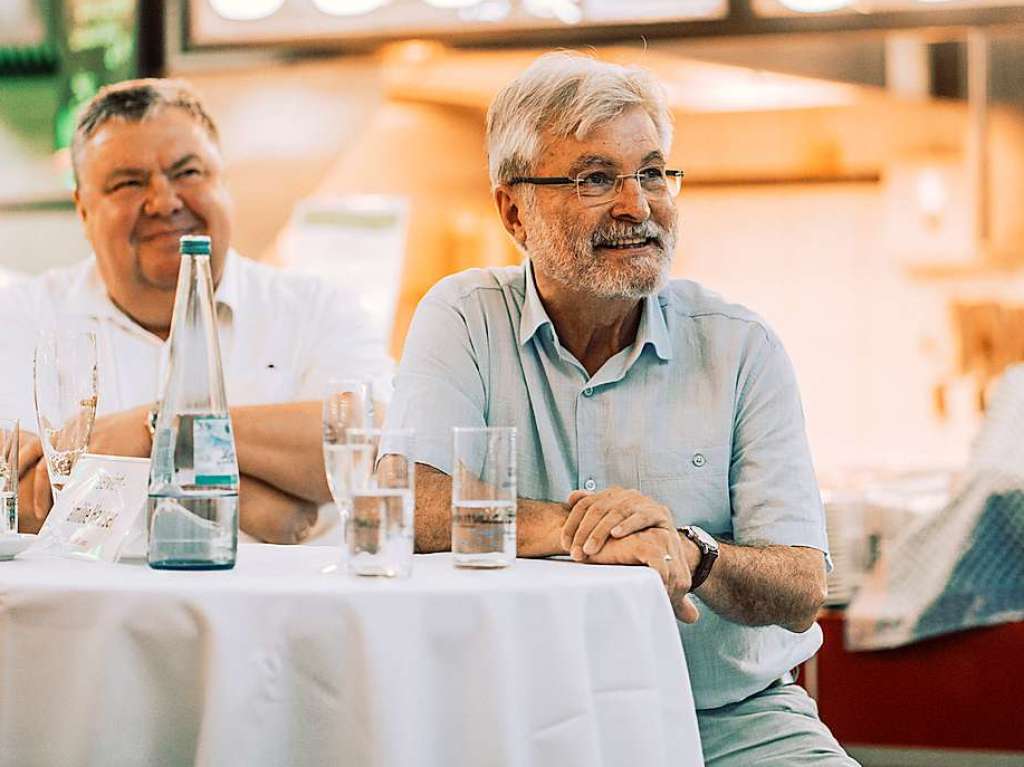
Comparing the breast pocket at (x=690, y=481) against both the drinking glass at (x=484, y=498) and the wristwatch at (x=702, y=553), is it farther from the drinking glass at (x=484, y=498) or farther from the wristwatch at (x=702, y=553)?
the drinking glass at (x=484, y=498)

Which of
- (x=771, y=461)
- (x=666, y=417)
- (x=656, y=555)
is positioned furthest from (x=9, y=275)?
(x=656, y=555)

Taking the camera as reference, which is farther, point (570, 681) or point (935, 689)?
point (935, 689)

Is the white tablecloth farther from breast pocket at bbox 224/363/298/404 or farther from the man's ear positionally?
breast pocket at bbox 224/363/298/404

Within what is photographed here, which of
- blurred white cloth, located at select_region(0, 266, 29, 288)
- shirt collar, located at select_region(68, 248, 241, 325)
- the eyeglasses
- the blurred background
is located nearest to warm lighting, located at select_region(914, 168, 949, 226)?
the blurred background

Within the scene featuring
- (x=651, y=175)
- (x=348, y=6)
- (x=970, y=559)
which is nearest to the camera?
(x=651, y=175)

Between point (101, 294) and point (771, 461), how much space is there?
5.03 ft

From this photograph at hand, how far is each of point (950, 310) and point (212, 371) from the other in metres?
4.70

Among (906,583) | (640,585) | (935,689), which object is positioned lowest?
(935,689)

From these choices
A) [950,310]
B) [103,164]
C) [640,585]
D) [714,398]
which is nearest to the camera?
[640,585]

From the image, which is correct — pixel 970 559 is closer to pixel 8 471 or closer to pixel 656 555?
pixel 656 555

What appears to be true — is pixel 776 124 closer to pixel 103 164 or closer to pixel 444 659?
pixel 103 164

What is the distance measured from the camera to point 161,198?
9.95 feet

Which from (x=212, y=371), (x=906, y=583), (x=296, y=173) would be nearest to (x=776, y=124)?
(x=296, y=173)

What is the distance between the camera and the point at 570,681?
1.57 metres
